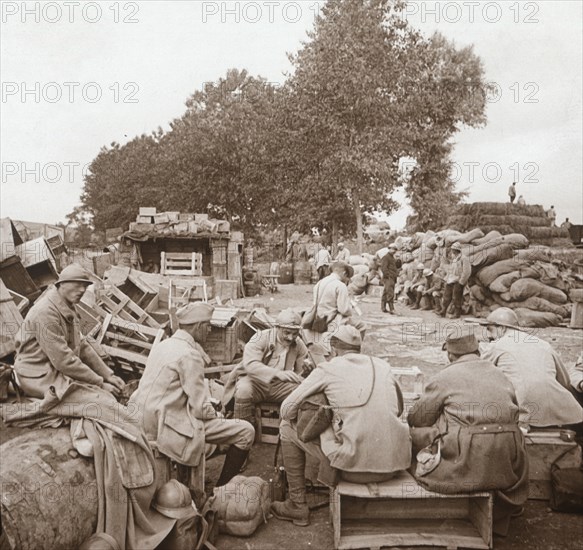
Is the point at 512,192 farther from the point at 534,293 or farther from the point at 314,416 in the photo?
the point at 314,416

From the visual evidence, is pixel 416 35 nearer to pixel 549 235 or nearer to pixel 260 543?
pixel 549 235

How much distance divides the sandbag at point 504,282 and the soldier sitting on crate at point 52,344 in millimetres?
12657

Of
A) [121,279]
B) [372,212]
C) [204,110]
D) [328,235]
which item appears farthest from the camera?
[204,110]

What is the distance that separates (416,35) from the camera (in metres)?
30.6

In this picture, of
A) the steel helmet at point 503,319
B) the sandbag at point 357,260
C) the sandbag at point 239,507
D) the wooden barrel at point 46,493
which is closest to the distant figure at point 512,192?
the sandbag at point 357,260

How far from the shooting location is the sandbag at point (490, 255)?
53.2 ft

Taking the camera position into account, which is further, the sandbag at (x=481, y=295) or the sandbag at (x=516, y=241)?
the sandbag at (x=516, y=241)

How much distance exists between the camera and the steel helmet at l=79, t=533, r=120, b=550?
3228mm

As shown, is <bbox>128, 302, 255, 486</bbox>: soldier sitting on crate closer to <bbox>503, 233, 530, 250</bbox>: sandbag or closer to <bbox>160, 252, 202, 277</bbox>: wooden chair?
<bbox>503, 233, 530, 250</bbox>: sandbag

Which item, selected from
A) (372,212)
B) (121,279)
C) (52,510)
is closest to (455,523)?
(52,510)

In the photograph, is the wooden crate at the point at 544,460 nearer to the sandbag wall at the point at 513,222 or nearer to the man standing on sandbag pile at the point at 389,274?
the man standing on sandbag pile at the point at 389,274

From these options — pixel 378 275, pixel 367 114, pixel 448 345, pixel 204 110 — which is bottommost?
pixel 378 275

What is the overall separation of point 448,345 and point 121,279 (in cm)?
860

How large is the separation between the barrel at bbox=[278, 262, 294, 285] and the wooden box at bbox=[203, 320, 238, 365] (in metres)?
22.5
